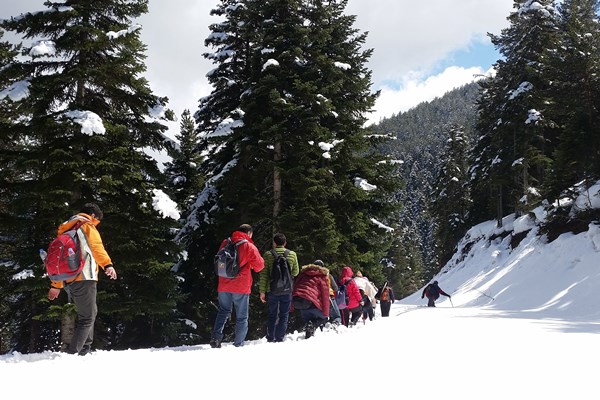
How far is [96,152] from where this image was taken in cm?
1248

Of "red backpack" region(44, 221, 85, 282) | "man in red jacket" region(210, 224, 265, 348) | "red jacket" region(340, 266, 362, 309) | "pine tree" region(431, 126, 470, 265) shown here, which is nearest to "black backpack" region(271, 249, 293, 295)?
"man in red jacket" region(210, 224, 265, 348)

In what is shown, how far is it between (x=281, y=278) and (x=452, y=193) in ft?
147

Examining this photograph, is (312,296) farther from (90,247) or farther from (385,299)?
(385,299)

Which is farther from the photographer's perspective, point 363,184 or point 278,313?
point 363,184

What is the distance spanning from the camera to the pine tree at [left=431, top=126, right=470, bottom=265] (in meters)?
50.1

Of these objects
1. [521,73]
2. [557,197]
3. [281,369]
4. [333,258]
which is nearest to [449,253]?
[521,73]

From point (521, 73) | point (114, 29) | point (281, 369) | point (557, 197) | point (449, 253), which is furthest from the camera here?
point (449, 253)

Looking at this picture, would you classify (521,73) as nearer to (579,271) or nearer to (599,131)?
(599,131)

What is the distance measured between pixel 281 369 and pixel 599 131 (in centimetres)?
2051

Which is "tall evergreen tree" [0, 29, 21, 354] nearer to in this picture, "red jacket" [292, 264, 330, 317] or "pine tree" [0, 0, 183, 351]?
"pine tree" [0, 0, 183, 351]

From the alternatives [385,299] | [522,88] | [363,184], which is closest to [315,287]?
[363,184]

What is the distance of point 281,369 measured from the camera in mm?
5449

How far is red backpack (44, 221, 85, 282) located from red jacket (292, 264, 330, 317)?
4360mm

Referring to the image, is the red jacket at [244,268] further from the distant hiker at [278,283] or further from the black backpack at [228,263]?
the distant hiker at [278,283]
